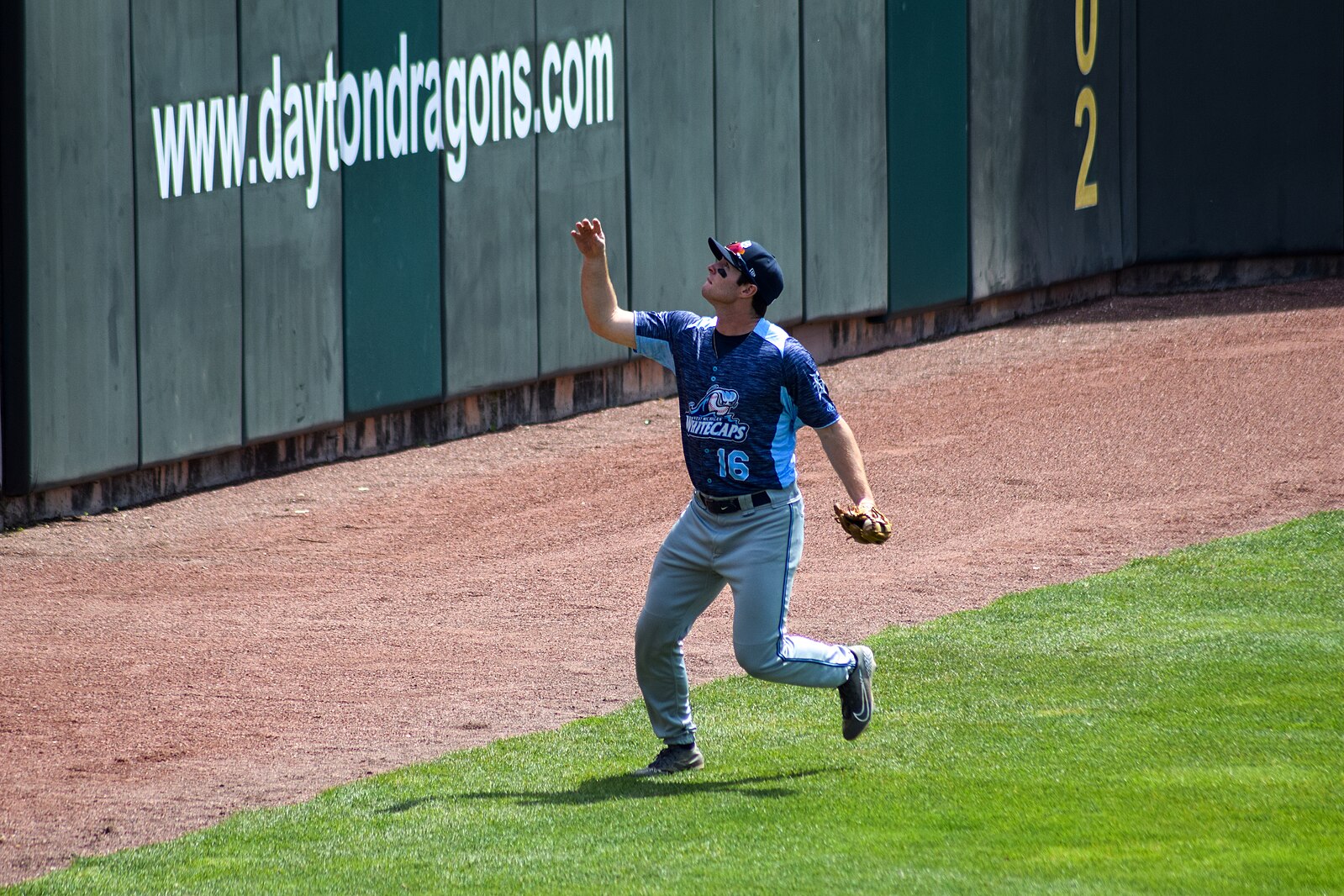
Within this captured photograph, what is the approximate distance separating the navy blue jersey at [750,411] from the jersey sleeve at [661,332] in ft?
0.48

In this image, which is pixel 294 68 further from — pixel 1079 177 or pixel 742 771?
pixel 1079 177

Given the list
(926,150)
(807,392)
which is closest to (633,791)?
(807,392)

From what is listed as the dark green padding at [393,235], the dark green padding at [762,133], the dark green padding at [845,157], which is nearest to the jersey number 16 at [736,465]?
the dark green padding at [393,235]

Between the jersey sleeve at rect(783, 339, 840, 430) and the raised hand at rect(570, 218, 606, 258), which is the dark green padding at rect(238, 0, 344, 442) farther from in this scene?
the jersey sleeve at rect(783, 339, 840, 430)

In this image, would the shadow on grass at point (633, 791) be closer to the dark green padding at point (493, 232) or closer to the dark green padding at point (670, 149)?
the dark green padding at point (493, 232)

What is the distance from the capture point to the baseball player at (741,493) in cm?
546

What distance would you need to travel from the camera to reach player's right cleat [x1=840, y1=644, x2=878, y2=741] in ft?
18.8

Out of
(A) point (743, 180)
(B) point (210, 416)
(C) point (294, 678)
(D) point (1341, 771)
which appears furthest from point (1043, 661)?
(A) point (743, 180)

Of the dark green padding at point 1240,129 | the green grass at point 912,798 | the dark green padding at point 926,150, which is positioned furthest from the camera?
the dark green padding at point 1240,129

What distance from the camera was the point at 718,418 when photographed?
5.49 metres

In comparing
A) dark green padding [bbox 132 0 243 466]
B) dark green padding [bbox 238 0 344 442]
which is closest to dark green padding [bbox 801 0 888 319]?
dark green padding [bbox 238 0 344 442]

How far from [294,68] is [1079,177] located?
8.44 metres

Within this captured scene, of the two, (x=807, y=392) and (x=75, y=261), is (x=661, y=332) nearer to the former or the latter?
(x=807, y=392)

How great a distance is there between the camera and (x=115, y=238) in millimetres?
9945
